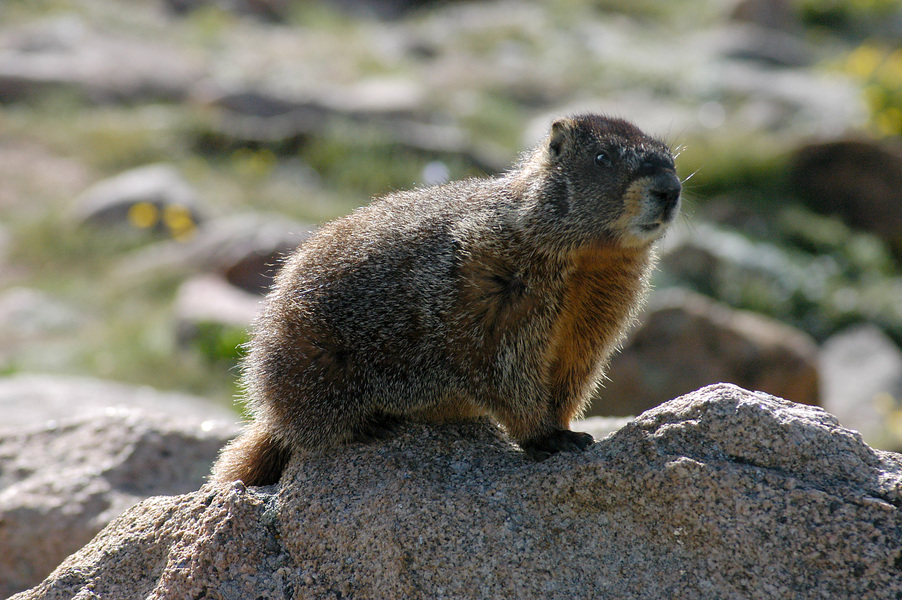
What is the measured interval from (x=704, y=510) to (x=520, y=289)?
145 centimetres

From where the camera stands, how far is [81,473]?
513 centimetres

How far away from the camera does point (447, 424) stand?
4523mm

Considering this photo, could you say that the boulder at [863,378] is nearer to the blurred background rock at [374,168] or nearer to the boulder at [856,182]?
the blurred background rock at [374,168]

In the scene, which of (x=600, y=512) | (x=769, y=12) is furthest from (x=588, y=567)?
(x=769, y=12)

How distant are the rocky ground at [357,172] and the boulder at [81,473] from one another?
112mm

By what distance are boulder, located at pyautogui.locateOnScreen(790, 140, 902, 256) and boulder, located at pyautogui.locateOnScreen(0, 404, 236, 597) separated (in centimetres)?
1476

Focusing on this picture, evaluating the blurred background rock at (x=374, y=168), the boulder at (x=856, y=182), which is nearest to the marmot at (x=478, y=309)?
the blurred background rock at (x=374, y=168)

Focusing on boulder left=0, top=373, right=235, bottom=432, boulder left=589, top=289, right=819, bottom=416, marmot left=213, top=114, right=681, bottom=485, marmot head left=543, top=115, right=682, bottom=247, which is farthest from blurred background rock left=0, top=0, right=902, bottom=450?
marmot left=213, top=114, right=681, bottom=485

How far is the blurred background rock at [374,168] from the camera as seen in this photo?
10.6 m

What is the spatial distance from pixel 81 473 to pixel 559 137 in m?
3.36

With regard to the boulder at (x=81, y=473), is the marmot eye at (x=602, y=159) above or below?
above

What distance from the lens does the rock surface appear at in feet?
10.8

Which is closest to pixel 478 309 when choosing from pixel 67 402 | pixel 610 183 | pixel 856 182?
pixel 610 183

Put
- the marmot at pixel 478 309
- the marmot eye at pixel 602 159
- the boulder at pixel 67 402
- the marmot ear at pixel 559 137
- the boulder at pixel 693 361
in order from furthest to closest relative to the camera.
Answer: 1. the boulder at pixel 693 361
2. the boulder at pixel 67 402
3. the marmot ear at pixel 559 137
4. the marmot eye at pixel 602 159
5. the marmot at pixel 478 309
